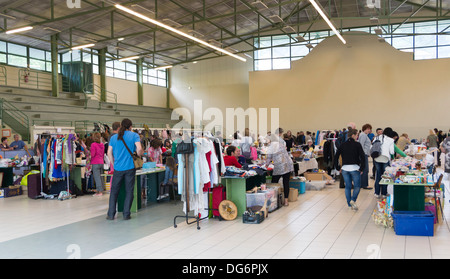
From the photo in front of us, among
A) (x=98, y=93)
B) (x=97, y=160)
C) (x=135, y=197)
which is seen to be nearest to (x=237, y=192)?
(x=135, y=197)

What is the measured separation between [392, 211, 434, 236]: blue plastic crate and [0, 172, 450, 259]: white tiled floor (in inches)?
3.6

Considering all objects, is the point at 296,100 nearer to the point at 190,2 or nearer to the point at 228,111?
the point at 228,111

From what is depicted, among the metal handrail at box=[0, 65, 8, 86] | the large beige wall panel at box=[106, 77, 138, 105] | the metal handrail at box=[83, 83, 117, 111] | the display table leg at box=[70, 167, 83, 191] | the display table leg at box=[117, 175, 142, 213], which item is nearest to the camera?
the display table leg at box=[117, 175, 142, 213]

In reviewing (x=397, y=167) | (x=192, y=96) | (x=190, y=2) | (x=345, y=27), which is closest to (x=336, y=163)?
(x=397, y=167)

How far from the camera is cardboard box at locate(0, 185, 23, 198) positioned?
8344mm

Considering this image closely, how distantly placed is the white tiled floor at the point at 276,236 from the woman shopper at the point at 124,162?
0.30 metres

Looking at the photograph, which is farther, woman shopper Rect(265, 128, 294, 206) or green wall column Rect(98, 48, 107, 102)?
green wall column Rect(98, 48, 107, 102)

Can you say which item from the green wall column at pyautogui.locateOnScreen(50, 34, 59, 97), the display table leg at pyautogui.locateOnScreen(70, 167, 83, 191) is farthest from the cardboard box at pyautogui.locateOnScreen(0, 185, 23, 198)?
the green wall column at pyautogui.locateOnScreen(50, 34, 59, 97)

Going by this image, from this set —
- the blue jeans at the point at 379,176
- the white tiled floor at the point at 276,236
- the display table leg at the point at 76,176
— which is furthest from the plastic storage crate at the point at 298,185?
the display table leg at the point at 76,176

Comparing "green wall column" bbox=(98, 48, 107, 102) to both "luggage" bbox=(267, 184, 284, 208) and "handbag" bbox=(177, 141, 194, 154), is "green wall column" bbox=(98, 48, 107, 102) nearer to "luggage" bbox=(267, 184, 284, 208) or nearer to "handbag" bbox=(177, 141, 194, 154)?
"luggage" bbox=(267, 184, 284, 208)

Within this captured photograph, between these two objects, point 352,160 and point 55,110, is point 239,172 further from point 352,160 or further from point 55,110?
point 55,110

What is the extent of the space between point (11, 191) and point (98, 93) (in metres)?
11.4
